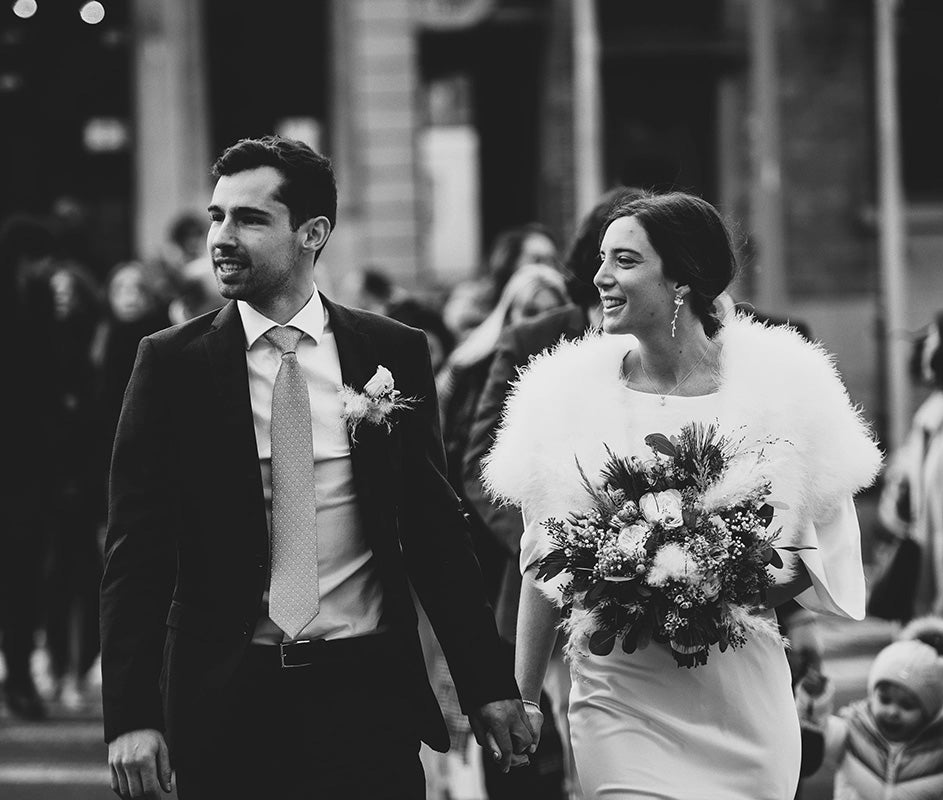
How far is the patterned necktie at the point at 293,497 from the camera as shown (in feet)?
13.6

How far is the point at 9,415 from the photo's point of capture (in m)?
9.61

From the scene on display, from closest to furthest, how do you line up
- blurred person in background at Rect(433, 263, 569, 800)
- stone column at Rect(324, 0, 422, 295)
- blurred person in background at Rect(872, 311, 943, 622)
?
blurred person in background at Rect(433, 263, 569, 800) → blurred person in background at Rect(872, 311, 943, 622) → stone column at Rect(324, 0, 422, 295)

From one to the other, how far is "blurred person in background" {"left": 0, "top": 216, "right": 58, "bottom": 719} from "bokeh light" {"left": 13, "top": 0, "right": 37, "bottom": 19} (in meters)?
10.5

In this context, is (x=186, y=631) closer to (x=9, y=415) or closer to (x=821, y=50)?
(x=9, y=415)

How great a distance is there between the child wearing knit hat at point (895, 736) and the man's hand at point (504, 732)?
180 centimetres

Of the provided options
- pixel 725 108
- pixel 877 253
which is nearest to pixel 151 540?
pixel 877 253

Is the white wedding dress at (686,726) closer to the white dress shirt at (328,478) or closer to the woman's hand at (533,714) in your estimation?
the woman's hand at (533,714)

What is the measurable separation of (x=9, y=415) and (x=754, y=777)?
624 cm

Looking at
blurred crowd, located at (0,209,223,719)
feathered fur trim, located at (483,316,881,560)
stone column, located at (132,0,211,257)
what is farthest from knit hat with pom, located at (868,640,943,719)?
stone column, located at (132,0,211,257)

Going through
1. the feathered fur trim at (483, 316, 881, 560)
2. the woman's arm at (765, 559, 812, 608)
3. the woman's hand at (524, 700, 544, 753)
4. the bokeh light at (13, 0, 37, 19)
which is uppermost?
the bokeh light at (13, 0, 37, 19)

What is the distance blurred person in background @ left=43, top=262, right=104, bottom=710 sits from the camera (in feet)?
32.1

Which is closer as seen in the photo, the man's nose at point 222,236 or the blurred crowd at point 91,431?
the man's nose at point 222,236

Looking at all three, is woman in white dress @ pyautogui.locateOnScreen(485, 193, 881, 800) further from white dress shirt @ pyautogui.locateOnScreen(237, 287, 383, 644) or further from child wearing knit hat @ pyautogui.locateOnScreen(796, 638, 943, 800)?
child wearing knit hat @ pyautogui.locateOnScreen(796, 638, 943, 800)

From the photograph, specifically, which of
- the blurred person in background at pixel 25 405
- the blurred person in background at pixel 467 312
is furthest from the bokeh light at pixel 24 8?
the blurred person in background at pixel 25 405
